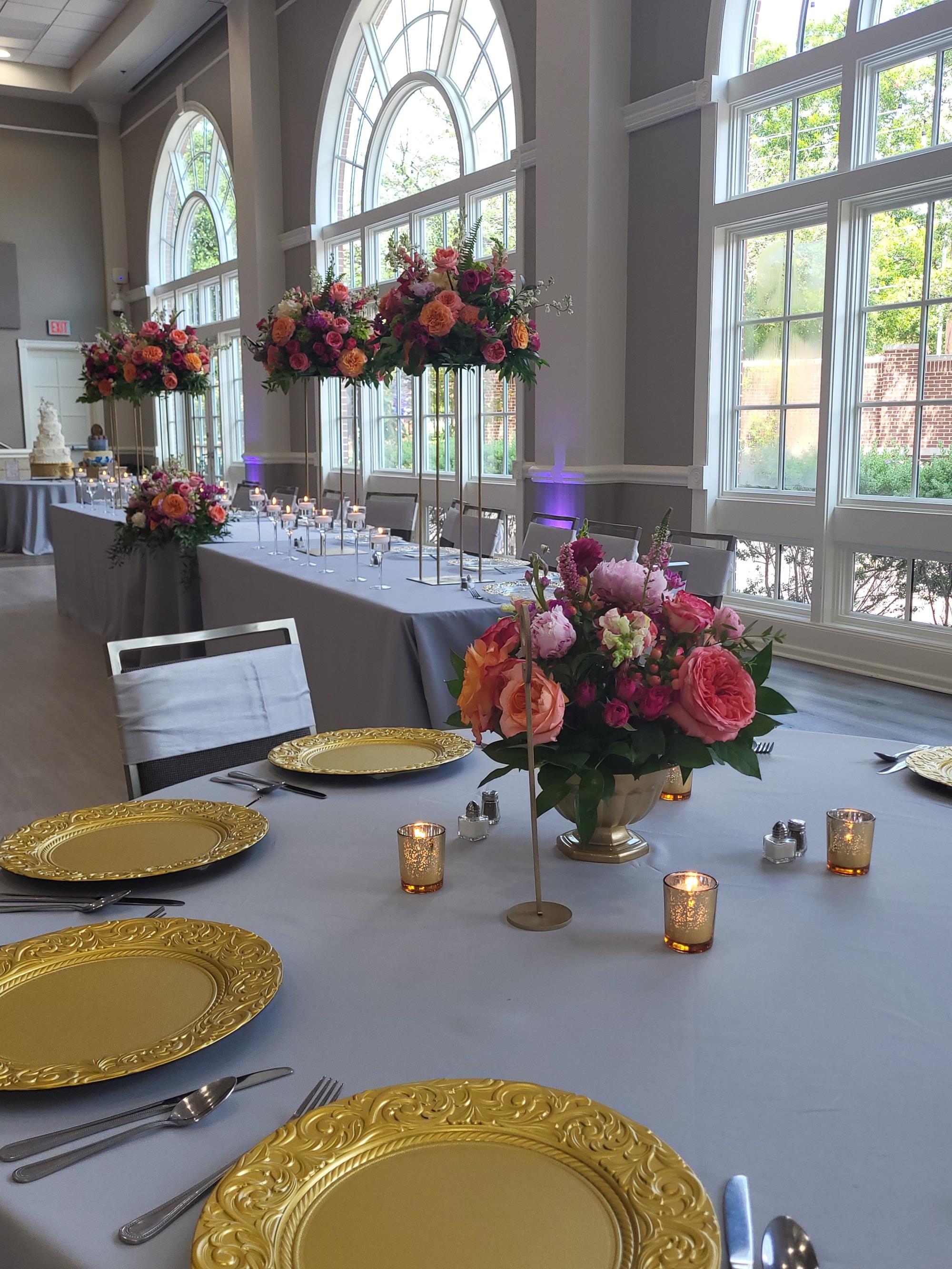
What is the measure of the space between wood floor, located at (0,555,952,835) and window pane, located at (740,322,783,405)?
154cm

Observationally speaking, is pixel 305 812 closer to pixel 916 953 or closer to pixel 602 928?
pixel 602 928

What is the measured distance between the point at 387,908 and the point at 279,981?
23 centimetres

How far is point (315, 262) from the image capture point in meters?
10.1

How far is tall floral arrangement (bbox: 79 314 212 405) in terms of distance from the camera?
630cm

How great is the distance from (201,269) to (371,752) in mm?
12960

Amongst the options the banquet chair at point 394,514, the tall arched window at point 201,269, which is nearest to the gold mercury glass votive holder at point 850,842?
the banquet chair at point 394,514

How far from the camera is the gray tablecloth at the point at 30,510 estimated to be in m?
11.5

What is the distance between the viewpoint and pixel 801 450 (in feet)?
19.0

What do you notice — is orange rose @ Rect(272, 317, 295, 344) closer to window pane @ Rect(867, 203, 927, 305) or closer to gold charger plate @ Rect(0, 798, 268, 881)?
window pane @ Rect(867, 203, 927, 305)

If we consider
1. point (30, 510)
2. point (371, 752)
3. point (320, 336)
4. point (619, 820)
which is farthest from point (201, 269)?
point (619, 820)

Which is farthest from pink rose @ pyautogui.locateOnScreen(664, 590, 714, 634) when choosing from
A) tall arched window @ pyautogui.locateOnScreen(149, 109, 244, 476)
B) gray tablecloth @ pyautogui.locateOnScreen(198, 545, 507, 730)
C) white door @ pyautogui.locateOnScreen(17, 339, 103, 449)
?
white door @ pyautogui.locateOnScreen(17, 339, 103, 449)

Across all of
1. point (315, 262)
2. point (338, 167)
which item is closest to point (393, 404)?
point (315, 262)

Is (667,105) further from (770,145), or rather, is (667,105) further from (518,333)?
(518,333)

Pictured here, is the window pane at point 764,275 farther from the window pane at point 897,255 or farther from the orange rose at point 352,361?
the orange rose at point 352,361
